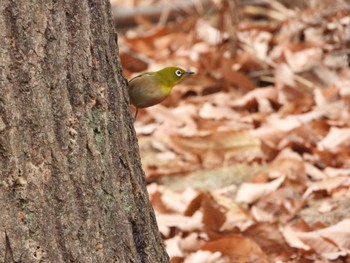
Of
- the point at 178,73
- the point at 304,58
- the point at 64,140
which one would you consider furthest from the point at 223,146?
the point at 64,140

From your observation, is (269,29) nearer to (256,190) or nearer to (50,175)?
(256,190)

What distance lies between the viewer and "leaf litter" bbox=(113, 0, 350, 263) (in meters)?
3.73

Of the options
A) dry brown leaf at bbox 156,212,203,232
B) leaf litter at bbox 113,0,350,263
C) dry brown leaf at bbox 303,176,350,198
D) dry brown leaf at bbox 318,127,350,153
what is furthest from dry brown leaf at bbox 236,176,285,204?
dry brown leaf at bbox 318,127,350,153

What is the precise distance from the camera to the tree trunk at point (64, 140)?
216cm

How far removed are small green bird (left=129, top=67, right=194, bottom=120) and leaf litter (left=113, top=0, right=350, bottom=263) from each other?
2.87ft

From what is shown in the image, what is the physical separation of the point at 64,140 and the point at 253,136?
268cm

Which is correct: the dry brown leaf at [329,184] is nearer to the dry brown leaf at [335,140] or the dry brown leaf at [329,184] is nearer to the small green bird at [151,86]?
the dry brown leaf at [335,140]

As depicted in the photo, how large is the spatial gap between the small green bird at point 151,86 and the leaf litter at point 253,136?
873mm

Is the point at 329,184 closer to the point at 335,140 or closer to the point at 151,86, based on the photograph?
the point at 335,140

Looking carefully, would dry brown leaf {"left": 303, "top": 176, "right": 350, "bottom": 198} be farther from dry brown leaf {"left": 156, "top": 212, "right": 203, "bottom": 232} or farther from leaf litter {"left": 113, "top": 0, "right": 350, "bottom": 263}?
dry brown leaf {"left": 156, "top": 212, "right": 203, "bottom": 232}

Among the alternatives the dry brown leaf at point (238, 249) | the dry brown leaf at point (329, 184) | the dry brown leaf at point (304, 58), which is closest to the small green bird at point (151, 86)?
the dry brown leaf at point (238, 249)

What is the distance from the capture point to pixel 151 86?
9.41 feet

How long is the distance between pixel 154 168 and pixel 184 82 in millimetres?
1561

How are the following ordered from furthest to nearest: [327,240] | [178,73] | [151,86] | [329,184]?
1. [329,184]
2. [327,240]
3. [178,73]
4. [151,86]
